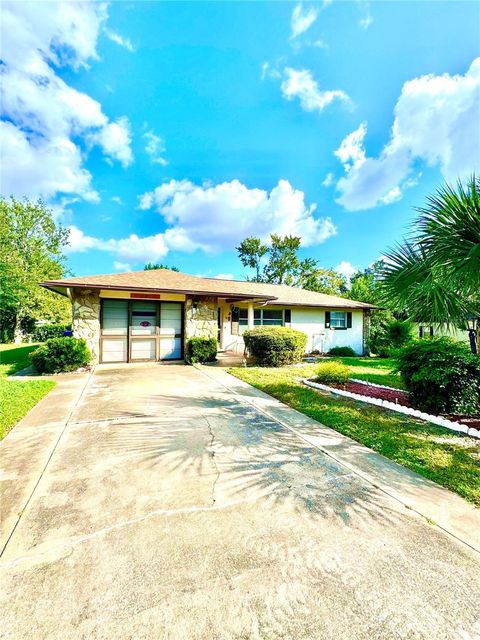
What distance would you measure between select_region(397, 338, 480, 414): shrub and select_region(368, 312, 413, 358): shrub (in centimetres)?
1052

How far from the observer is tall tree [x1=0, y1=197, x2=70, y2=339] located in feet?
70.3

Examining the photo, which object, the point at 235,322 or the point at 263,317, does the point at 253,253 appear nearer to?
the point at 263,317

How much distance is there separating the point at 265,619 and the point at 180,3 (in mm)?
14048

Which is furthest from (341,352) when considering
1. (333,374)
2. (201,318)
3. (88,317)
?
(88,317)

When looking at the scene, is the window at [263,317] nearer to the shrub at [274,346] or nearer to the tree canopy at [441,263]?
the shrub at [274,346]

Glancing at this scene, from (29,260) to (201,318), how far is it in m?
21.3

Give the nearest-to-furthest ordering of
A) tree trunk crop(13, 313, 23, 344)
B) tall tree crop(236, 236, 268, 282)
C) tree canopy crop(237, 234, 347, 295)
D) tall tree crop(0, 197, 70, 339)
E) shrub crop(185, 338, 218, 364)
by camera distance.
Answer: shrub crop(185, 338, 218, 364), tall tree crop(0, 197, 70, 339), tree trunk crop(13, 313, 23, 344), tree canopy crop(237, 234, 347, 295), tall tree crop(236, 236, 268, 282)

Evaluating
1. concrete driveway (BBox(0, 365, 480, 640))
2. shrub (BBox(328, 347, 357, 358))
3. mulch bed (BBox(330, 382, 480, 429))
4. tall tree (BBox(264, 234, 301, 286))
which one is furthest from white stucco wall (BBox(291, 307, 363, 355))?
tall tree (BBox(264, 234, 301, 286))

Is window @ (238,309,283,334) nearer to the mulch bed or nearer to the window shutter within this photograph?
the window shutter

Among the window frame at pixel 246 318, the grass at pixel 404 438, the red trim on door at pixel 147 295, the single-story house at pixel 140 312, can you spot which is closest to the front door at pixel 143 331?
the single-story house at pixel 140 312

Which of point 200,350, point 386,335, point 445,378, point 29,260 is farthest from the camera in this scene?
point 29,260

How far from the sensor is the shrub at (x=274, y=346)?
11.2 metres

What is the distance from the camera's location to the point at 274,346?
1114cm

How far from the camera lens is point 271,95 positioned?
12.6 meters
